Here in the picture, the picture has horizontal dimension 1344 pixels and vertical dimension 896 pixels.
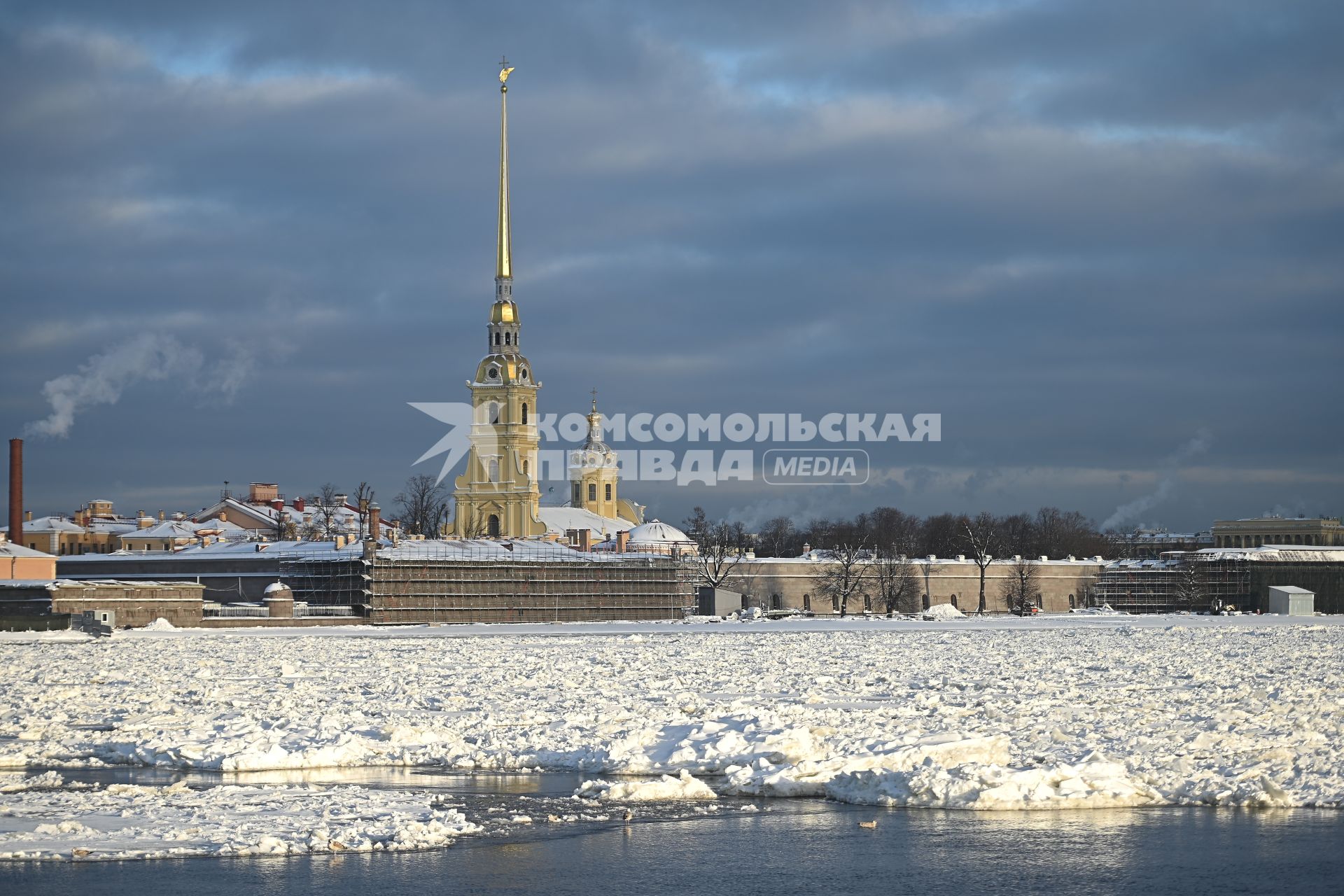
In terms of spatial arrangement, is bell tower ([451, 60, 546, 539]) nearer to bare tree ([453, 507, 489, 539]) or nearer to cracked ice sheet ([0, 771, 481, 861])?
bare tree ([453, 507, 489, 539])

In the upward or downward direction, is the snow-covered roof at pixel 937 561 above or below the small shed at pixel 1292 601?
above

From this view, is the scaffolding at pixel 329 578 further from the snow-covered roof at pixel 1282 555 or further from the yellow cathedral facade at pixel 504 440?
the snow-covered roof at pixel 1282 555

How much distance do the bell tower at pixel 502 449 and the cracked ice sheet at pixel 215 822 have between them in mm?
99302

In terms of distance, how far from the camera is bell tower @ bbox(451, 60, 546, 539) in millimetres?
116000

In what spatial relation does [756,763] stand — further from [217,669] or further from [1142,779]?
[217,669]

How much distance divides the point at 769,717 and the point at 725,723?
0.60 m

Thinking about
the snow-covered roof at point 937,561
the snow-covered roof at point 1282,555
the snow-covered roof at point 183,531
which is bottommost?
the snow-covered roof at point 937,561

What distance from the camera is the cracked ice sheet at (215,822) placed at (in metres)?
13.0

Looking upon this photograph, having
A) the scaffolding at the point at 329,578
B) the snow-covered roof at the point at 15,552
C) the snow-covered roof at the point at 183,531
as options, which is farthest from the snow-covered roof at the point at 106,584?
the snow-covered roof at the point at 183,531

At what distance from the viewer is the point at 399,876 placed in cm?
1205

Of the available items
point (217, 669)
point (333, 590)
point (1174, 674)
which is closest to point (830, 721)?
point (1174, 674)

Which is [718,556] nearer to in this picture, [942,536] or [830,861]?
[942,536]

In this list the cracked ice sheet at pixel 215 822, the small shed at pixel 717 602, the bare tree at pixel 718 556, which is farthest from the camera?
the bare tree at pixel 718 556

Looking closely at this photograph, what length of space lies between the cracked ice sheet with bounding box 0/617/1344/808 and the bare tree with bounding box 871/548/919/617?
60.7 metres
